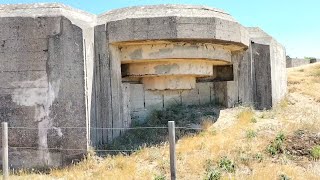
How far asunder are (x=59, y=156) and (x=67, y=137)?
13.8 inches

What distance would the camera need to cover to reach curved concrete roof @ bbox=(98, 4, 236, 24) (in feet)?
25.4

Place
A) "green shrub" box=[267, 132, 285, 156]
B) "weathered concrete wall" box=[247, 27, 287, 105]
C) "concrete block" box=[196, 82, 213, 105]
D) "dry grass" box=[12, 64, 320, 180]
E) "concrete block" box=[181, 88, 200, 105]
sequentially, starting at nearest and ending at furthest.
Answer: "dry grass" box=[12, 64, 320, 180] < "green shrub" box=[267, 132, 285, 156] < "concrete block" box=[181, 88, 200, 105] < "concrete block" box=[196, 82, 213, 105] < "weathered concrete wall" box=[247, 27, 287, 105]

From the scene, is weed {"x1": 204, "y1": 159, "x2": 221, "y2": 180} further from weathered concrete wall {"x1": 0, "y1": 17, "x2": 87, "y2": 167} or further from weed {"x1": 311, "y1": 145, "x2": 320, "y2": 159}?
weathered concrete wall {"x1": 0, "y1": 17, "x2": 87, "y2": 167}

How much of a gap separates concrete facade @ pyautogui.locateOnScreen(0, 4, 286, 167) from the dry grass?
0.67 m

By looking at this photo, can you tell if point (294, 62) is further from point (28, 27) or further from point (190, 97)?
point (28, 27)

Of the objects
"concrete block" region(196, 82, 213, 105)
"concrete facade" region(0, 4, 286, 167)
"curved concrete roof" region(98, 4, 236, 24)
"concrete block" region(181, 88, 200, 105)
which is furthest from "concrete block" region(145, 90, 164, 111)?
"curved concrete roof" region(98, 4, 236, 24)

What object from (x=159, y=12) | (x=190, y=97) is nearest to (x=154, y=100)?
(x=190, y=97)

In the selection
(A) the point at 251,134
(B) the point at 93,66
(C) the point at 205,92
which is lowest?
(A) the point at 251,134

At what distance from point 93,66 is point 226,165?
310cm

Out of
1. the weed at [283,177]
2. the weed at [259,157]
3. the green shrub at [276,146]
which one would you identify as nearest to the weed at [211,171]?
the weed at [259,157]

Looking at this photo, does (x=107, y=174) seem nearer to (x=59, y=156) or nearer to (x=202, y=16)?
(x=59, y=156)

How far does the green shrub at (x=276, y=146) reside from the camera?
6468 mm

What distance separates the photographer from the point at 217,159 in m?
6.28

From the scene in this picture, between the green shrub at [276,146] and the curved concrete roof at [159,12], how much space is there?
271cm
